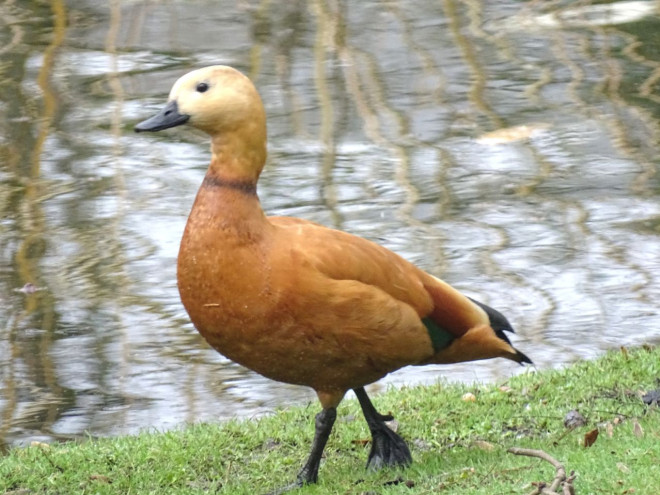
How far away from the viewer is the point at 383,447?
5.19 metres

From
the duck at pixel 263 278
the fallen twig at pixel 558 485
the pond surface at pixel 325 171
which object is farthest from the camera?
the pond surface at pixel 325 171

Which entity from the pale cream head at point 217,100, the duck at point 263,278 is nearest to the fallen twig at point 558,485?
the duck at point 263,278

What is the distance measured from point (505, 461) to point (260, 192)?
4858 mm

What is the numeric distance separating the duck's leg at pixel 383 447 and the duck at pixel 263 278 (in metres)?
0.40

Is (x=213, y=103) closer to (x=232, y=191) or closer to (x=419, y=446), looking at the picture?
(x=232, y=191)

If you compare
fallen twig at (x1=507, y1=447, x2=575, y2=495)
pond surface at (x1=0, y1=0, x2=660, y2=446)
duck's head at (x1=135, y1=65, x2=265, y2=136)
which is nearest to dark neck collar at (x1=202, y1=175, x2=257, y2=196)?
duck's head at (x1=135, y1=65, x2=265, y2=136)

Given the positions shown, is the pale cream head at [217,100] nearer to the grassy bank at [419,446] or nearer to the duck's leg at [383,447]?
the duck's leg at [383,447]

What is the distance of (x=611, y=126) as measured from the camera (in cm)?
1076

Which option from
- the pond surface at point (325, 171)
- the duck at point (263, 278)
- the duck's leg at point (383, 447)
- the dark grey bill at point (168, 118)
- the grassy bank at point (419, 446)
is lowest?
the pond surface at point (325, 171)

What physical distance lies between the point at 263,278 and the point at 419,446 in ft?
5.01

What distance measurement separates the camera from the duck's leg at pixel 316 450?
490cm

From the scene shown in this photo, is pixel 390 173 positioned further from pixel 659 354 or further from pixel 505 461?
pixel 505 461

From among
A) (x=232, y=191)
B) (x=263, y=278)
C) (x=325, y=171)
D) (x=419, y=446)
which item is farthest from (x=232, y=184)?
(x=325, y=171)

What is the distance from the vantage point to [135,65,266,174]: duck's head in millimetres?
4551
